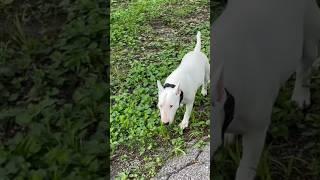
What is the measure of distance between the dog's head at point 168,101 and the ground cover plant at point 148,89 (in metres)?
0.06

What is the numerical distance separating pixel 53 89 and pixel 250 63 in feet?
4.84

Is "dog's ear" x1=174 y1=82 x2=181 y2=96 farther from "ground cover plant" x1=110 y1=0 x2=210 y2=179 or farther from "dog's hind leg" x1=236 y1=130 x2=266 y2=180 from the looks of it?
"dog's hind leg" x1=236 y1=130 x2=266 y2=180

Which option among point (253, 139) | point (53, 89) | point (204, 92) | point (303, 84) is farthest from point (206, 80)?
point (53, 89)

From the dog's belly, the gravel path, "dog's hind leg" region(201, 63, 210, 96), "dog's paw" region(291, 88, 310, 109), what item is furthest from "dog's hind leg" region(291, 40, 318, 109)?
the gravel path

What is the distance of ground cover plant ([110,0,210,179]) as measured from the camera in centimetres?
233

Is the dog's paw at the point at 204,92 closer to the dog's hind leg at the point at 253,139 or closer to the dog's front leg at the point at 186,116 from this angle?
the dog's front leg at the point at 186,116

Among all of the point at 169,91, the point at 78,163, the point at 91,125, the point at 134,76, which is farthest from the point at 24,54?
the point at 169,91

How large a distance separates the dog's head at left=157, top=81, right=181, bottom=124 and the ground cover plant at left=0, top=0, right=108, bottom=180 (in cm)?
59

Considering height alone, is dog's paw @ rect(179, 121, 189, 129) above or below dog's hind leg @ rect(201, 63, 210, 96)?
below

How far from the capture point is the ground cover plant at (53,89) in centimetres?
281

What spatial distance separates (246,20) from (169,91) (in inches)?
14.1

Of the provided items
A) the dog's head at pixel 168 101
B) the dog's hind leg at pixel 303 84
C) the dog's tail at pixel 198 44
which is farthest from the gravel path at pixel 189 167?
the dog's hind leg at pixel 303 84

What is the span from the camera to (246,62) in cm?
214

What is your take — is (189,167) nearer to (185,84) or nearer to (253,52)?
(185,84)
